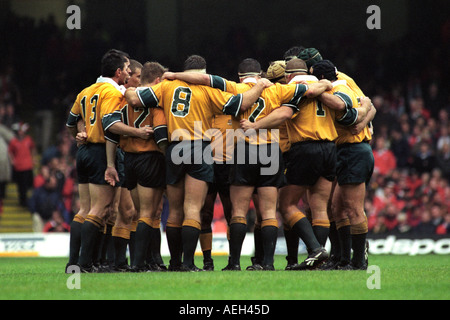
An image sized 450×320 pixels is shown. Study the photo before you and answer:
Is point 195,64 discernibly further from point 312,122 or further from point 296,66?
point 312,122

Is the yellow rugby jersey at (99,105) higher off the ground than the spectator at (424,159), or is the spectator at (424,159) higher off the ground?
the yellow rugby jersey at (99,105)

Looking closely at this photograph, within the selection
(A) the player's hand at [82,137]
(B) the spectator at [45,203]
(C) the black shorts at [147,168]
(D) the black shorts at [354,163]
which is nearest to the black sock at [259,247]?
(D) the black shorts at [354,163]

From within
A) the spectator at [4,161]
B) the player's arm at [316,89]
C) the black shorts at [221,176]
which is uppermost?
the player's arm at [316,89]

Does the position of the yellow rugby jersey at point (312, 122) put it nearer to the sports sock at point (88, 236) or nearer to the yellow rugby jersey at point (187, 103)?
the yellow rugby jersey at point (187, 103)

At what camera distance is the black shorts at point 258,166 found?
809 cm

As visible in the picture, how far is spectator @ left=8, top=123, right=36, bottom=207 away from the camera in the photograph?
63.8 ft

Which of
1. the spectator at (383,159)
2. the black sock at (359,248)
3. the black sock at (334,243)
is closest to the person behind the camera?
the black sock at (359,248)

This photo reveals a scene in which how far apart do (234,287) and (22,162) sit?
46.8ft

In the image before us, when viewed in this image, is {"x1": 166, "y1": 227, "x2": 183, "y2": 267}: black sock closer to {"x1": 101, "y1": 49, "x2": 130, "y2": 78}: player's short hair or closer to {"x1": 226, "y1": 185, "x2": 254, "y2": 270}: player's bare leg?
{"x1": 226, "y1": 185, "x2": 254, "y2": 270}: player's bare leg

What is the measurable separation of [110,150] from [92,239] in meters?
1.01

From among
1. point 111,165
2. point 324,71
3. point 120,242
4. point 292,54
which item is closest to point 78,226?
point 120,242

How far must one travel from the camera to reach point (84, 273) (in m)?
8.09

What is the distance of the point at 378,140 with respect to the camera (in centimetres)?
1888

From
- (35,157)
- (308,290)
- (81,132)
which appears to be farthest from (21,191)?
(308,290)
